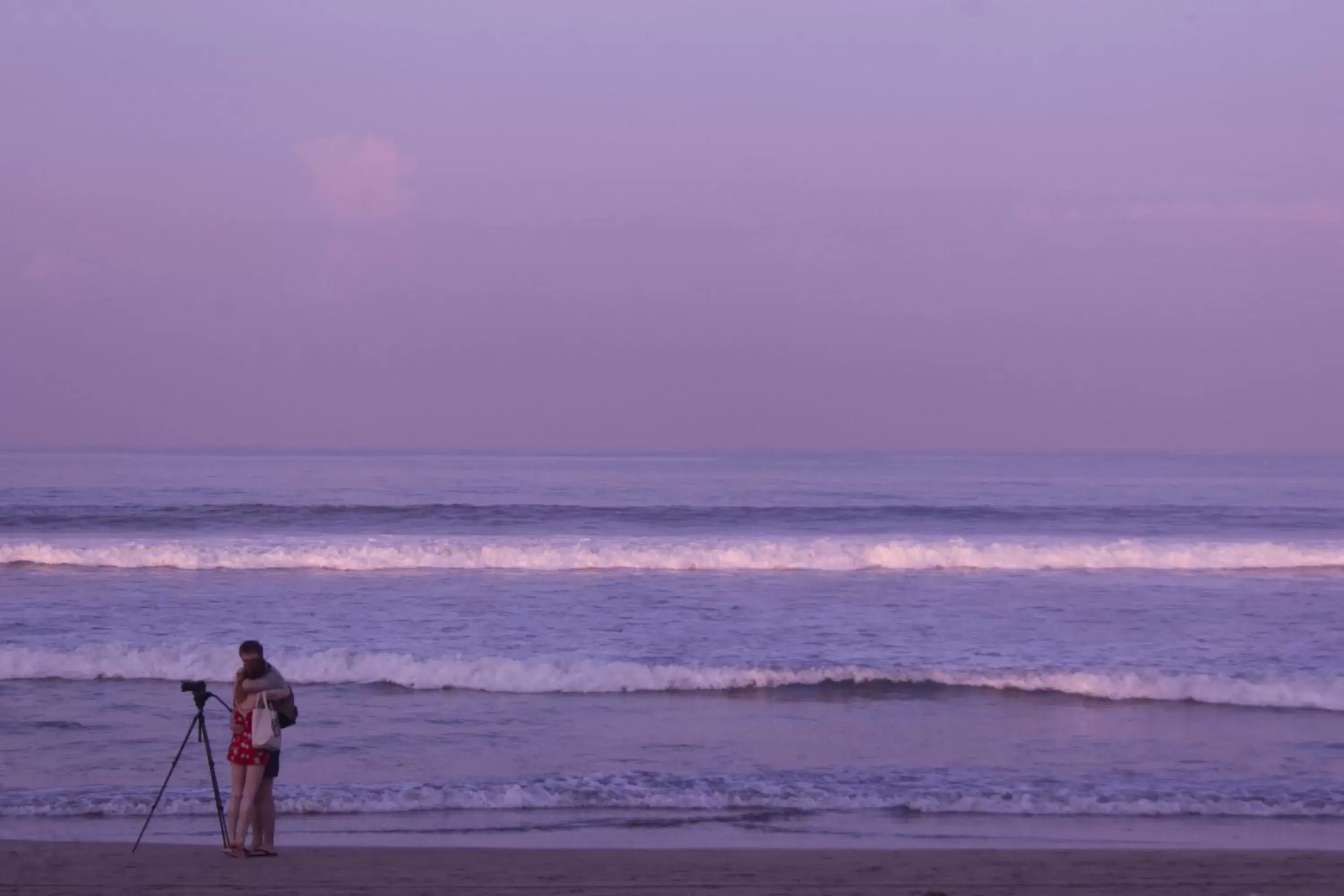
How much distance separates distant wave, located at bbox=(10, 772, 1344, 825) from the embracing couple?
45.6 inches

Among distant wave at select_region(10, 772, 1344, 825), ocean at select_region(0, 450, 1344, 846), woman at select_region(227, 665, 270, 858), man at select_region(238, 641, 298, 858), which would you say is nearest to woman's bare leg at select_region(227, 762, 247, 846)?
woman at select_region(227, 665, 270, 858)

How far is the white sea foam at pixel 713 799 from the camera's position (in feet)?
26.6

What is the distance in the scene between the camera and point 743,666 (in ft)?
41.5

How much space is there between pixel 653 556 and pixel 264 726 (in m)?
16.0

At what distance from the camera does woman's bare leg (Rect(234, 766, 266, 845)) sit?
22.4 feet

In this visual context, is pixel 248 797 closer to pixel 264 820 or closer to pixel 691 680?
pixel 264 820

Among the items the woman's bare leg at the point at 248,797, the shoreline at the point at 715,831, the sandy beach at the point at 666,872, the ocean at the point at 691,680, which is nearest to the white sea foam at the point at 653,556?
the ocean at the point at 691,680

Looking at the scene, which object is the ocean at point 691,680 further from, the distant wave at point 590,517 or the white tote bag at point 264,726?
the white tote bag at point 264,726

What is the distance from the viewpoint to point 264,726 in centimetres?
680

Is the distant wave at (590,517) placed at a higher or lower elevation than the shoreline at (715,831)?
higher

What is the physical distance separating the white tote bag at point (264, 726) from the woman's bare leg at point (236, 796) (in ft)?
0.60

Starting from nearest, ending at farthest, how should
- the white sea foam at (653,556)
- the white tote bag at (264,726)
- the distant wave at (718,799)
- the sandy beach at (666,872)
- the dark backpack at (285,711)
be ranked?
the sandy beach at (666,872)
the white tote bag at (264,726)
the dark backpack at (285,711)
the distant wave at (718,799)
the white sea foam at (653,556)

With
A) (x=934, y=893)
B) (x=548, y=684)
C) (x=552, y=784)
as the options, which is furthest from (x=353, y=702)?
(x=934, y=893)

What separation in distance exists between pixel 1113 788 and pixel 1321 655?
21.3 feet
